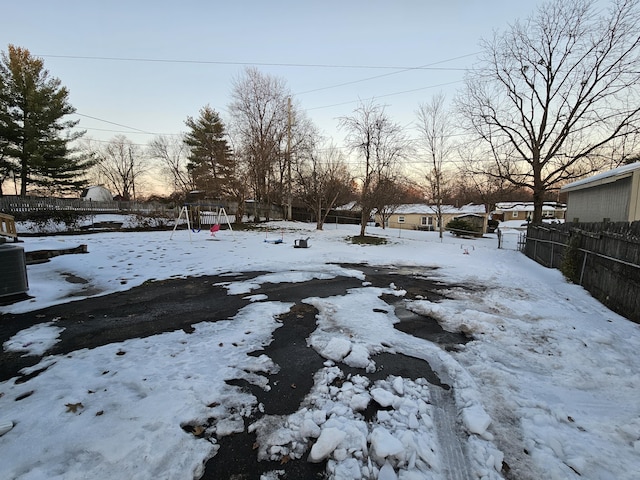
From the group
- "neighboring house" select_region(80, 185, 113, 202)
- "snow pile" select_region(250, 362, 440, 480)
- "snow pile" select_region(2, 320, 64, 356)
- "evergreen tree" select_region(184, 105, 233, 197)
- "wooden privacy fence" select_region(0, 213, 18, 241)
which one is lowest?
"snow pile" select_region(250, 362, 440, 480)

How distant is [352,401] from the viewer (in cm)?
237

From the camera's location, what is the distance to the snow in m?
1.81

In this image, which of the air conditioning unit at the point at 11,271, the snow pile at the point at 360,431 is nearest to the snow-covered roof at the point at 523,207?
the snow pile at the point at 360,431

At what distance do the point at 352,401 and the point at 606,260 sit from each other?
6.19 m

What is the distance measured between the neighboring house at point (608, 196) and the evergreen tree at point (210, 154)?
19429 millimetres

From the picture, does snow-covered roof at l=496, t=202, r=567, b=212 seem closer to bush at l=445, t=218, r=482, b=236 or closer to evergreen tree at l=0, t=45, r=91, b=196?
bush at l=445, t=218, r=482, b=236

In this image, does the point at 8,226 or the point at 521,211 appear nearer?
the point at 8,226

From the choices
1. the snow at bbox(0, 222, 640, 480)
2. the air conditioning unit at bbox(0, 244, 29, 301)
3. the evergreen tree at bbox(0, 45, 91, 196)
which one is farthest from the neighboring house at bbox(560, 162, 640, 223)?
the evergreen tree at bbox(0, 45, 91, 196)

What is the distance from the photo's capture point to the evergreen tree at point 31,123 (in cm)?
1794

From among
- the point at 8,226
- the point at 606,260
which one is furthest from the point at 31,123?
the point at 606,260

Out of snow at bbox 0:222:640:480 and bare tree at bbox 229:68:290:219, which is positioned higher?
bare tree at bbox 229:68:290:219

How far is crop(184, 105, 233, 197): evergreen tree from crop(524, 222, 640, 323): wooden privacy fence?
756 inches

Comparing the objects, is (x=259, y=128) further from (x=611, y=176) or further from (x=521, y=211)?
(x=521, y=211)

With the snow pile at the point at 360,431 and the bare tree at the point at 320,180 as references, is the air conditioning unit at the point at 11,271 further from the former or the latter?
the bare tree at the point at 320,180
